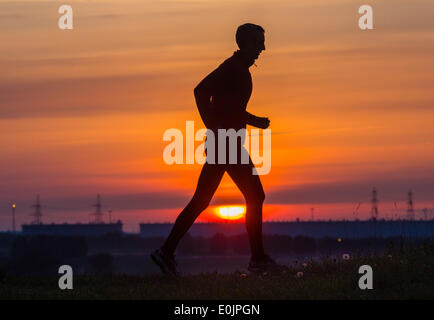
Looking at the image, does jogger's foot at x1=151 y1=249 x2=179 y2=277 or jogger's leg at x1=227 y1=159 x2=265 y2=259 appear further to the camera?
jogger's foot at x1=151 y1=249 x2=179 y2=277

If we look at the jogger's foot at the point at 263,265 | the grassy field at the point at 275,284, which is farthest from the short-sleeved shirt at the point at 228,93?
the grassy field at the point at 275,284

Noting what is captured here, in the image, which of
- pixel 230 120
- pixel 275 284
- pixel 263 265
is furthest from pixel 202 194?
pixel 275 284

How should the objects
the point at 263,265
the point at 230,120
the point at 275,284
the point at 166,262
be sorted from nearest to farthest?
the point at 275,284 → the point at 230,120 → the point at 166,262 → the point at 263,265

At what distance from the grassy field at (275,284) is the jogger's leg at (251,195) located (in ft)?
1.84

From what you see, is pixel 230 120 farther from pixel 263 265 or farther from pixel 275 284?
pixel 275 284

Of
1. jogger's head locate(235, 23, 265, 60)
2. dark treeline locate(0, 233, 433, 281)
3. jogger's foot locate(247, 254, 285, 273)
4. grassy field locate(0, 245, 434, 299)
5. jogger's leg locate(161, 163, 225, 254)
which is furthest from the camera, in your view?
dark treeline locate(0, 233, 433, 281)

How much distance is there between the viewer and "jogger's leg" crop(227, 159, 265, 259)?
48.5ft

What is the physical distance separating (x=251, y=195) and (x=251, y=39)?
2.25 meters

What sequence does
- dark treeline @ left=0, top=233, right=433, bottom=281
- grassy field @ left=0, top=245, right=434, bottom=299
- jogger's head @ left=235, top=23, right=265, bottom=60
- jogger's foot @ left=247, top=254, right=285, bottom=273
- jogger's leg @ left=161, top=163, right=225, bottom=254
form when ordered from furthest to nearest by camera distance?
dark treeline @ left=0, top=233, right=433, bottom=281 < jogger's foot @ left=247, top=254, right=285, bottom=273 < jogger's head @ left=235, top=23, right=265, bottom=60 < jogger's leg @ left=161, top=163, right=225, bottom=254 < grassy field @ left=0, top=245, right=434, bottom=299

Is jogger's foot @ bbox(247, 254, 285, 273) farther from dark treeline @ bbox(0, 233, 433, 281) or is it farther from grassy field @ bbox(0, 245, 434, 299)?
dark treeline @ bbox(0, 233, 433, 281)

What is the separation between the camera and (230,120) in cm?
1471

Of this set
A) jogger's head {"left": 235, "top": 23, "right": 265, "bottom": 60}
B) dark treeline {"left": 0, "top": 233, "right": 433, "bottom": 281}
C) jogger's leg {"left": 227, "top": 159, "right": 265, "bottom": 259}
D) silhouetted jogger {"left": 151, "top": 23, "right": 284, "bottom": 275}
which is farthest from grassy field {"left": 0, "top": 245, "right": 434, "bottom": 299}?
dark treeline {"left": 0, "top": 233, "right": 433, "bottom": 281}

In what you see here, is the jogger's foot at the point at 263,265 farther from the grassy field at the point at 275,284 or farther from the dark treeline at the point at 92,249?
the dark treeline at the point at 92,249
